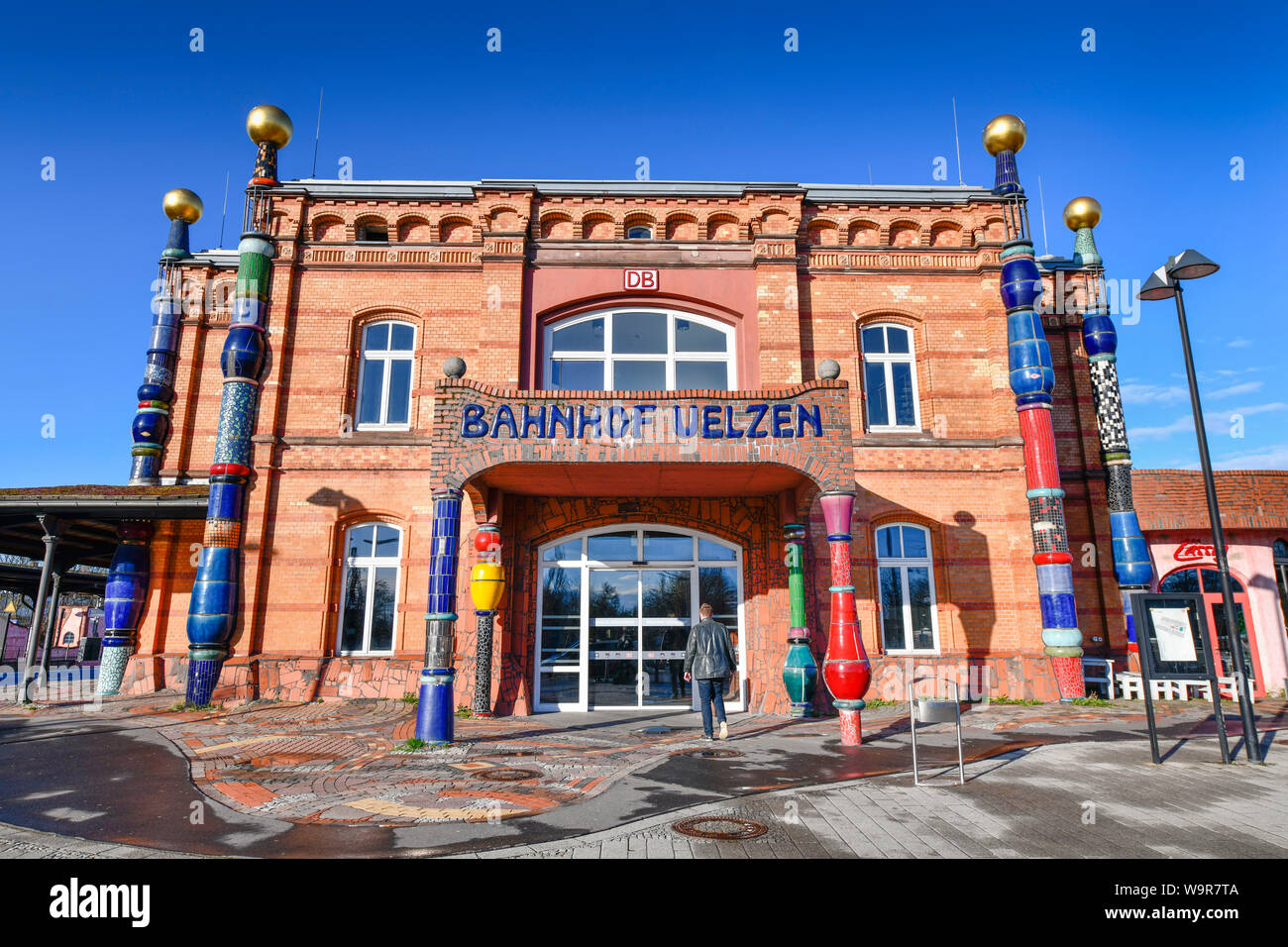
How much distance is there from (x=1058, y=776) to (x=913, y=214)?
11.7 m

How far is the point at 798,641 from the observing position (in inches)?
464

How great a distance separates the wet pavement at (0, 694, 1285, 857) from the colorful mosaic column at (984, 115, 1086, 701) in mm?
1183

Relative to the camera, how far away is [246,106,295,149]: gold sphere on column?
1484 cm

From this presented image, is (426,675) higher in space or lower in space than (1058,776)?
higher

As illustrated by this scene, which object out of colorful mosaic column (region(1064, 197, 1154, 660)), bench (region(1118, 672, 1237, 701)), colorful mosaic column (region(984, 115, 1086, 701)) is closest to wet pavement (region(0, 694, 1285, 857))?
bench (region(1118, 672, 1237, 701))

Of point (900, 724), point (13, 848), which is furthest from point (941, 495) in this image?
point (13, 848)

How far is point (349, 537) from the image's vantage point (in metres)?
13.7

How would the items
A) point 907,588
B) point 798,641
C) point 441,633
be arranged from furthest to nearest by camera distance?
point 907,588, point 798,641, point 441,633

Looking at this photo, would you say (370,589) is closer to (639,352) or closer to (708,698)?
(639,352)

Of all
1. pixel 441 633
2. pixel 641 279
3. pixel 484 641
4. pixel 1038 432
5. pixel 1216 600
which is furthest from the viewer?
pixel 1216 600

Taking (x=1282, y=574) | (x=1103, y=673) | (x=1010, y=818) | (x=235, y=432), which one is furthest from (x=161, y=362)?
(x=1282, y=574)

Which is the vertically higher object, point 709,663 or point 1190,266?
point 1190,266

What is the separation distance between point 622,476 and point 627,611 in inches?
118

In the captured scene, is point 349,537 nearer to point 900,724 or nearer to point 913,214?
point 900,724
